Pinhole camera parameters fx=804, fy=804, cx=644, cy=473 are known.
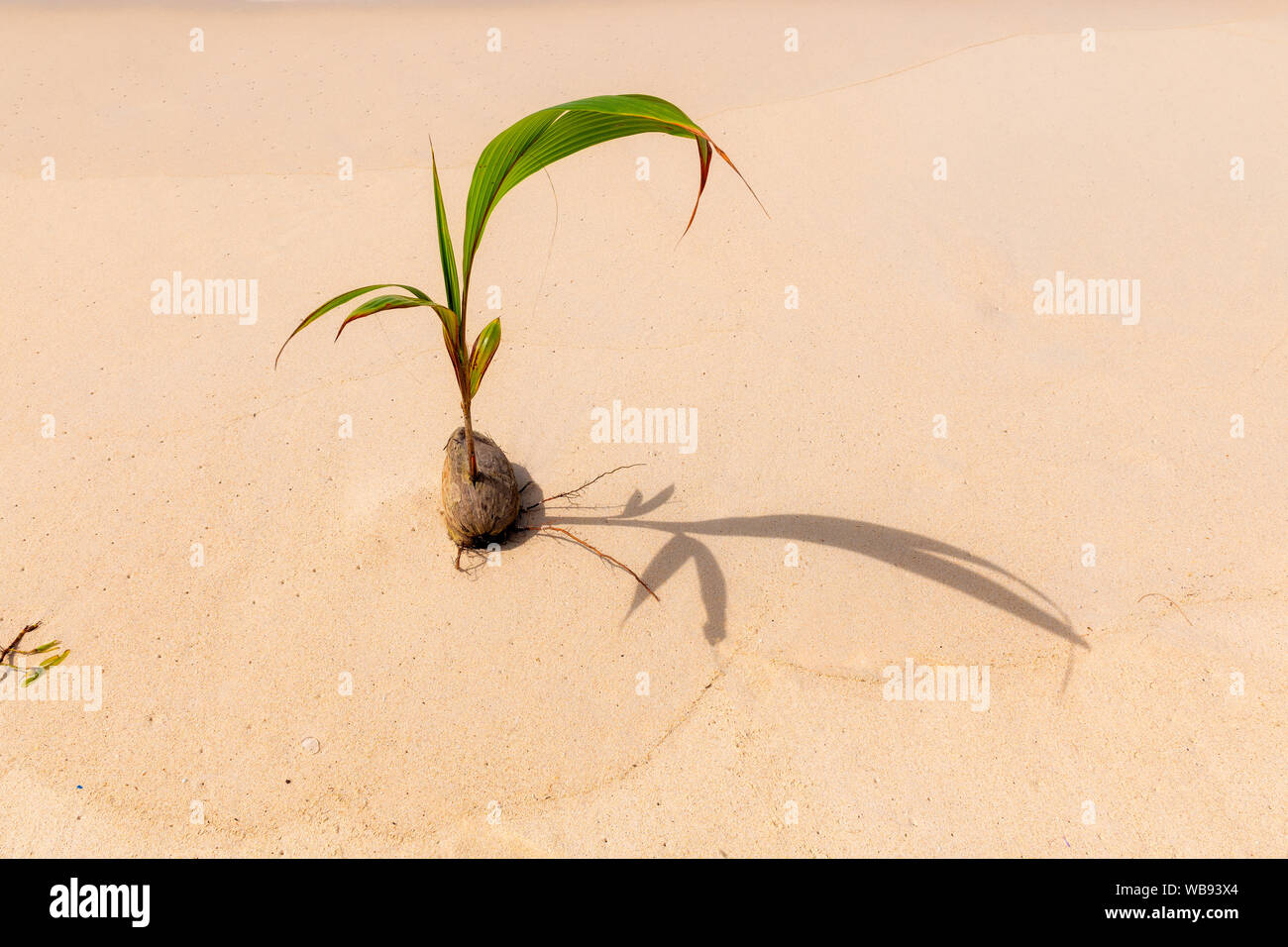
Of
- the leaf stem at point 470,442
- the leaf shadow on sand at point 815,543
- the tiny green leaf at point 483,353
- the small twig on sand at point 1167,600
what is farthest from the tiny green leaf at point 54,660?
the small twig on sand at point 1167,600

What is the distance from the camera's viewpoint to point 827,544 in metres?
2.89

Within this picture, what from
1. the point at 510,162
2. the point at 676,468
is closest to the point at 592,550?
the point at 676,468

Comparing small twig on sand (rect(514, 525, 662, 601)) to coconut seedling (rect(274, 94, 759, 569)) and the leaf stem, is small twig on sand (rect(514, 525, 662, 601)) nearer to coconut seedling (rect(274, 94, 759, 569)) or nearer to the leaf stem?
the leaf stem

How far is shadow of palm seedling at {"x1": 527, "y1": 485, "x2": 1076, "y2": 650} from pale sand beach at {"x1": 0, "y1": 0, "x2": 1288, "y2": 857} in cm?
1

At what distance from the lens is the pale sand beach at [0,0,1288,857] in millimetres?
2387

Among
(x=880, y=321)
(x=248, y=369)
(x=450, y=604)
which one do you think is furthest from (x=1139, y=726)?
(x=248, y=369)

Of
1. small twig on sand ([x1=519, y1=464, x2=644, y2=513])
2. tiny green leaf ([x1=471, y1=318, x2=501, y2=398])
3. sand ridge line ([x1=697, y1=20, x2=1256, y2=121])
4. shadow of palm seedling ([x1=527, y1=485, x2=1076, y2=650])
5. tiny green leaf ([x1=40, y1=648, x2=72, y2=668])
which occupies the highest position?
sand ridge line ([x1=697, y1=20, x2=1256, y2=121])

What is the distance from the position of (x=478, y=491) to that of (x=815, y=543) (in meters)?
1.21

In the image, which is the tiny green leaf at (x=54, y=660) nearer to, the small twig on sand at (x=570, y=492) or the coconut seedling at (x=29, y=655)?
the coconut seedling at (x=29, y=655)

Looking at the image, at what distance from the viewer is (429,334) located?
349 centimetres

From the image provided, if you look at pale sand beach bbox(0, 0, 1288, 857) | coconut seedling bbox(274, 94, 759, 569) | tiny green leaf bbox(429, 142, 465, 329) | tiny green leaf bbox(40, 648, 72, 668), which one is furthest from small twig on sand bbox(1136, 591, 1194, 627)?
tiny green leaf bbox(40, 648, 72, 668)

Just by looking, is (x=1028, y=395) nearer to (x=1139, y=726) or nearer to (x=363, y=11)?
(x=1139, y=726)

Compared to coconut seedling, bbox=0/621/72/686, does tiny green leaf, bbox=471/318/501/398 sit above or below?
above

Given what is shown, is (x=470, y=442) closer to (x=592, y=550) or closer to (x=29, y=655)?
(x=592, y=550)
